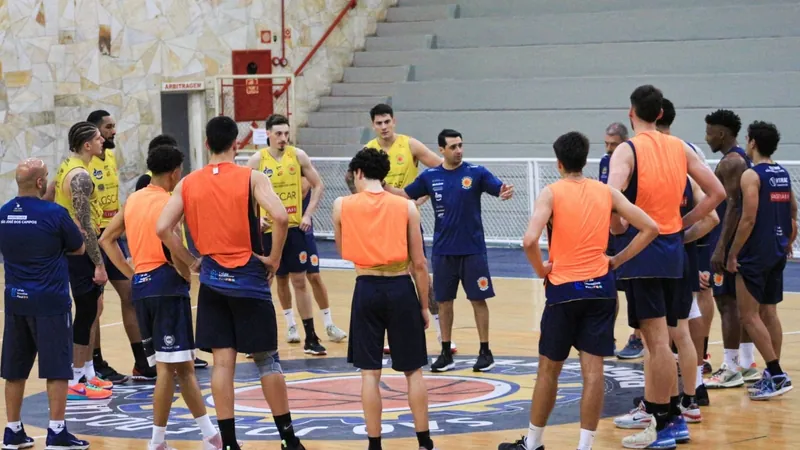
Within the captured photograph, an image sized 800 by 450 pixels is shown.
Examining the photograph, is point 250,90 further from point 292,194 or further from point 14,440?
point 14,440

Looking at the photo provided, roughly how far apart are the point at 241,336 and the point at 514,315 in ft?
19.5

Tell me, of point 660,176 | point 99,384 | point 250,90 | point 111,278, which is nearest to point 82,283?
point 111,278

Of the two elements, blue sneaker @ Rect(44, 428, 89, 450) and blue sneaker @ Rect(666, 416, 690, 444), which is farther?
blue sneaker @ Rect(44, 428, 89, 450)

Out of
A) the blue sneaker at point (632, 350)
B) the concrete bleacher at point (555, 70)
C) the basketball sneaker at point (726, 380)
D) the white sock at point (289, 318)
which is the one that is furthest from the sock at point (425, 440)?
the concrete bleacher at point (555, 70)

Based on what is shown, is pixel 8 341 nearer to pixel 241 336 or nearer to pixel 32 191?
pixel 32 191

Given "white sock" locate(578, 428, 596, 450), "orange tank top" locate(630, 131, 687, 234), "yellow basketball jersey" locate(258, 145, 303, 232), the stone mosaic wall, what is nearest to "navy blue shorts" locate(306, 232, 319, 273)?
"yellow basketball jersey" locate(258, 145, 303, 232)

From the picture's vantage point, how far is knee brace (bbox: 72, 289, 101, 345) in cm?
954

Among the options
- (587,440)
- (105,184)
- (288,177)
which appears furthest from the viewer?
(288,177)

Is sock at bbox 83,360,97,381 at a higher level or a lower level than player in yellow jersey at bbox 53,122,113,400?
lower

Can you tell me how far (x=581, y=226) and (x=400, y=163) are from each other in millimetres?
4141

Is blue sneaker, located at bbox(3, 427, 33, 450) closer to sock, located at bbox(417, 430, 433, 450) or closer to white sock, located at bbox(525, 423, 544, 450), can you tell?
sock, located at bbox(417, 430, 433, 450)

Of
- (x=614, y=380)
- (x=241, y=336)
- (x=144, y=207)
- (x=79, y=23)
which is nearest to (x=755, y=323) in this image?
(x=614, y=380)

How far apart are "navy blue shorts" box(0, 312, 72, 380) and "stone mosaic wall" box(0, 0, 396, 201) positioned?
40.5 ft

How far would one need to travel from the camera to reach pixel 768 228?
8.84 metres
